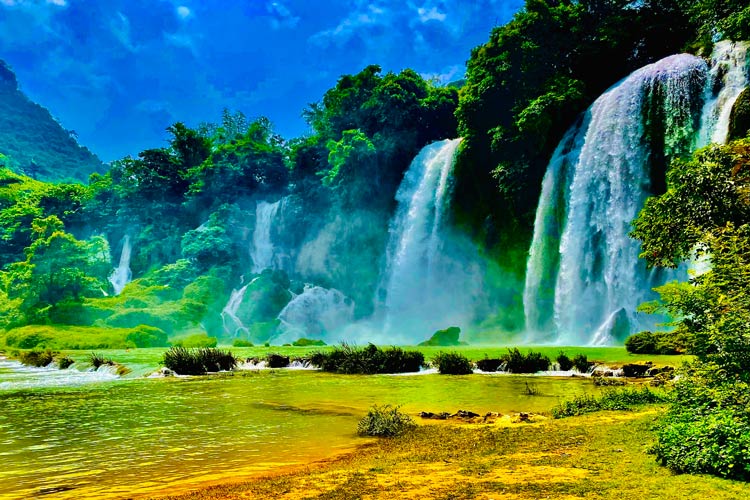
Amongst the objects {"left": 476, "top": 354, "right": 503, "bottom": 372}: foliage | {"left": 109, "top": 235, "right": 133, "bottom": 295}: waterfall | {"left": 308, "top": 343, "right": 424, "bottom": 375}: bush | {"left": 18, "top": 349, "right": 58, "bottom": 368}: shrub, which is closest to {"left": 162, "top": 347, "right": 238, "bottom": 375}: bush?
{"left": 308, "top": 343, "right": 424, "bottom": 375}: bush

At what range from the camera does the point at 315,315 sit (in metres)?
49.1

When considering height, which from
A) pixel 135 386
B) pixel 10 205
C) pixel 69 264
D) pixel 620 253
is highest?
pixel 10 205

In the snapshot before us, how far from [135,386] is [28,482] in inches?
443

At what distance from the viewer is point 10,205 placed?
77375mm

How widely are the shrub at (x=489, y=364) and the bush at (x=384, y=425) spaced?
10.5 metres

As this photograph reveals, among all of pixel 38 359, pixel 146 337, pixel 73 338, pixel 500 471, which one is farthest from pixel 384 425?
pixel 73 338

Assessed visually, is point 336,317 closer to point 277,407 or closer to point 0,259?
point 277,407

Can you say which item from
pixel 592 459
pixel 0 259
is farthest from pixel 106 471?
pixel 0 259

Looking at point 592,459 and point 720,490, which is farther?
point 592,459

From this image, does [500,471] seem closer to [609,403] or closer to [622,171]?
[609,403]

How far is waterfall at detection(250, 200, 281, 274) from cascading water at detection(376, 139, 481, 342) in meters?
18.6

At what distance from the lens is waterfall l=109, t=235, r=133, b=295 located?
67.9 meters

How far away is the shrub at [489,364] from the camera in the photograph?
1898 cm

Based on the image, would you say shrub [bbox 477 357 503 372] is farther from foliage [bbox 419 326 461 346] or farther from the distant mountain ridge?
the distant mountain ridge
